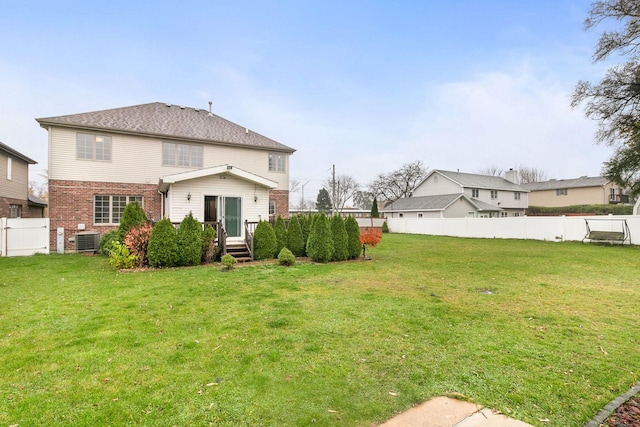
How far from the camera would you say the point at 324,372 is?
3.06 meters

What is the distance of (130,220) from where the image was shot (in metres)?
10.4

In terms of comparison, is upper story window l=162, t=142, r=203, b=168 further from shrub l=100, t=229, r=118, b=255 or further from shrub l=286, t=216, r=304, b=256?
shrub l=286, t=216, r=304, b=256

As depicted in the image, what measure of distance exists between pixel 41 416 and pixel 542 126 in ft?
90.2

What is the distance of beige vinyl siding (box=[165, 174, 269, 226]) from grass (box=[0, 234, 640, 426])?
5040 mm

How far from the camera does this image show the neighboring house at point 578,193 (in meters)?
37.2

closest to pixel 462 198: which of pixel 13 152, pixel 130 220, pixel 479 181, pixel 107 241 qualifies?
pixel 479 181

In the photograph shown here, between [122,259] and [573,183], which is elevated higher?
[573,183]

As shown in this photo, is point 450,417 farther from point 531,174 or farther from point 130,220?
point 531,174

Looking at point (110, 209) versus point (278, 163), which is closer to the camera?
point (110, 209)

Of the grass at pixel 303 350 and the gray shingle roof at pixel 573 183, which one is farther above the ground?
the gray shingle roof at pixel 573 183

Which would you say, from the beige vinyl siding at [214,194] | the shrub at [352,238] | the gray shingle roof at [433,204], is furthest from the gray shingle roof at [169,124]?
the gray shingle roof at [433,204]

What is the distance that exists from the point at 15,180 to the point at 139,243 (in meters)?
13.6

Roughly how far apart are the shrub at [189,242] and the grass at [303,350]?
225cm

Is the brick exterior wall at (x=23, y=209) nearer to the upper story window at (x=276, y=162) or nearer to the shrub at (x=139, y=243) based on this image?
the shrub at (x=139, y=243)
